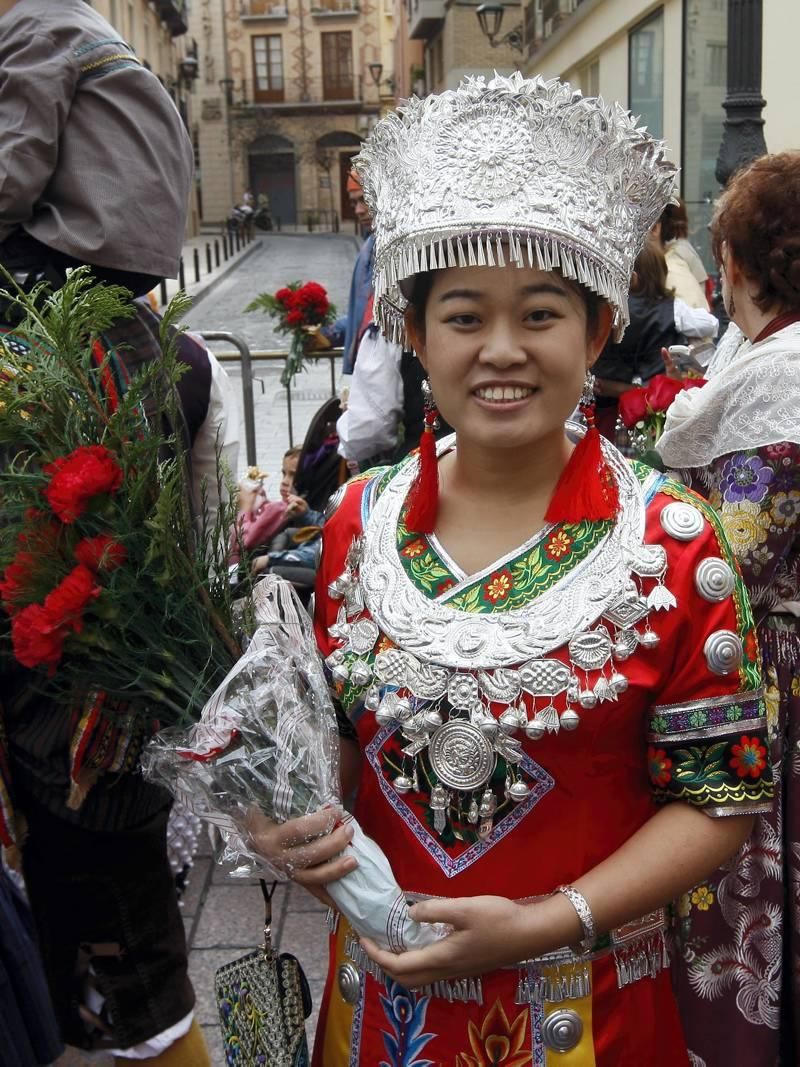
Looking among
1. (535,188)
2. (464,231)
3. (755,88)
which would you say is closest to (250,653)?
(464,231)

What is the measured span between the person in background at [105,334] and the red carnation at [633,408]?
4.26 ft

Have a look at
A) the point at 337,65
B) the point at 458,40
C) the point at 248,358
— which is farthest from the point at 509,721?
the point at 337,65

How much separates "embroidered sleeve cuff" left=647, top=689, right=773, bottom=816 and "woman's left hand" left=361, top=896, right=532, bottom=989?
282 mm

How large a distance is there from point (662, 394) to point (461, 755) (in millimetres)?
1612

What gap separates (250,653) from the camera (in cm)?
149

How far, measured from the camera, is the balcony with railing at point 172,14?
124 feet

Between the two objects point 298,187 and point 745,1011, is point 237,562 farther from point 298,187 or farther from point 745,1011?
point 298,187

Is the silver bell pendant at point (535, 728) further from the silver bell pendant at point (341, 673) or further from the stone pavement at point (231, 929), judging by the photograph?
the stone pavement at point (231, 929)

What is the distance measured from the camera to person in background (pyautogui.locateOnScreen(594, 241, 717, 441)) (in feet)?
13.6

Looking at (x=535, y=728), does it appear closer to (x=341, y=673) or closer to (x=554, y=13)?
(x=341, y=673)

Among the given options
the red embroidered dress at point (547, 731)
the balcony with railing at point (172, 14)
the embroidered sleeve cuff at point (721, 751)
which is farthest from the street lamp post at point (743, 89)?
the balcony with railing at point (172, 14)

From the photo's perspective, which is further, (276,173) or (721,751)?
(276,173)

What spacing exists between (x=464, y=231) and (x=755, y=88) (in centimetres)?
403

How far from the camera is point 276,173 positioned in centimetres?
5925
